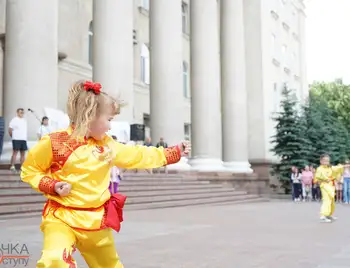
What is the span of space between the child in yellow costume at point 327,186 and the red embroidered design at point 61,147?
993 centimetres

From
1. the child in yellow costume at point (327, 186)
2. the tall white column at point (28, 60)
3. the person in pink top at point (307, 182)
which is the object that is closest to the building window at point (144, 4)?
the person in pink top at point (307, 182)

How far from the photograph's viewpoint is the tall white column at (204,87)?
83.8 feet

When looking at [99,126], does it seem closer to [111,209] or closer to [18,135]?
[111,209]

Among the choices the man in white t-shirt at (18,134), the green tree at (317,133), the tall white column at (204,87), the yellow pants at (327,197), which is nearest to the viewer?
the yellow pants at (327,197)

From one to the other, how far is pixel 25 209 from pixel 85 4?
17.7 metres

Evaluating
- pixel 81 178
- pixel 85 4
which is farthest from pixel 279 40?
pixel 81 178

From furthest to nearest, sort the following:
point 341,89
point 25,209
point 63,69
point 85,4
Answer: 1. point 341,89
2. point 85,4
3. point 63,69
4. point 25,209

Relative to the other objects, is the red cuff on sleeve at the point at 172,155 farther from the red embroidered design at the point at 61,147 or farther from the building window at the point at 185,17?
the building window at the point at 185,17

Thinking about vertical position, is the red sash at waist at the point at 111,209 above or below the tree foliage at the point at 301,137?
below

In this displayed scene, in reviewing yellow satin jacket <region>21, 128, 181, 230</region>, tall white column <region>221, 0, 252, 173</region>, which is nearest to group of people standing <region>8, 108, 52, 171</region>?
yellow satin jacket <region>21, 128, 181, 230</region>

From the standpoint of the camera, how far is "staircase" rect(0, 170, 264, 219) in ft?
39.2

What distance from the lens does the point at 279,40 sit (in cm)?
4188

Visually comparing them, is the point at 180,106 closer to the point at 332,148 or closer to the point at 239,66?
the point at 239,66

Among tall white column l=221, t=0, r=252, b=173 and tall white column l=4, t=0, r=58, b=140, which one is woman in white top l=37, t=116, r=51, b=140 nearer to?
tall white column l=4, t=0, r=58, b=140
